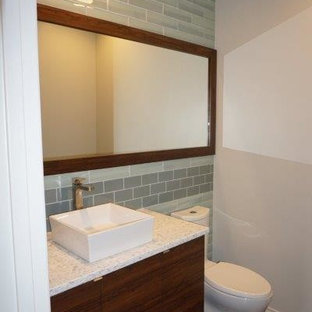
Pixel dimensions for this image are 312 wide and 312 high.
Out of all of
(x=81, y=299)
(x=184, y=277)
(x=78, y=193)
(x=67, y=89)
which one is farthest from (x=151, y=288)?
(x=67, y=89)

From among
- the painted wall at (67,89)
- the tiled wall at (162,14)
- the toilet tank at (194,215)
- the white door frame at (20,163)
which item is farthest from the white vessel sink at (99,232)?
the tiled wall at (162,14)

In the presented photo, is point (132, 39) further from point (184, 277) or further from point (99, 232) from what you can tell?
point (184, 277)

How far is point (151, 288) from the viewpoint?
136 centimetres

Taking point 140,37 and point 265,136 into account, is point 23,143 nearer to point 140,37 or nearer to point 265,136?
point 140,37

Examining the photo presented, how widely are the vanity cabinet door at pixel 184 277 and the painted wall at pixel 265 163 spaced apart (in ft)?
2.75

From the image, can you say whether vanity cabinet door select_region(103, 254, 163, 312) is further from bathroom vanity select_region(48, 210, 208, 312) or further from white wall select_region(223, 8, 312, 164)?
white wall select_region(223, 8, 312, 164)

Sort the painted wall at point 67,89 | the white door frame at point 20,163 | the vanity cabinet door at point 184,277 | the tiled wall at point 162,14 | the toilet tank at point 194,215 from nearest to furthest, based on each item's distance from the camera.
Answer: the white door frame at point 20,163
the vanity cabinet door at point 184,277
the painted wall at point 67,89
the tiled wall at point 162,14
the toilet tank at point 194,215

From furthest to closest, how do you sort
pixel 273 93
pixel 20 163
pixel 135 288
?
pixel 273 93 → pixel 135 288 → pixel 20 163

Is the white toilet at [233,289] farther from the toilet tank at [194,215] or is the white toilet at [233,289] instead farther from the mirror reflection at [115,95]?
the mirror reflection at [115,95]

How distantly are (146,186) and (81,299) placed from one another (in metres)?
0.99

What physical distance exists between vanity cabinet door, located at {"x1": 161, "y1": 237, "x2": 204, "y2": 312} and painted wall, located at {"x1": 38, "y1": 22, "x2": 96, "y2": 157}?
77 cm

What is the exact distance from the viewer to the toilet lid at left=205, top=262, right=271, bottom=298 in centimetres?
175

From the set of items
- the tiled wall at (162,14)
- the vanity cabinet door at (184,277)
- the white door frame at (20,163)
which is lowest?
the vanity cabinet door at (184,277)

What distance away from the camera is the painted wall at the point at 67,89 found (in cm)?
154
